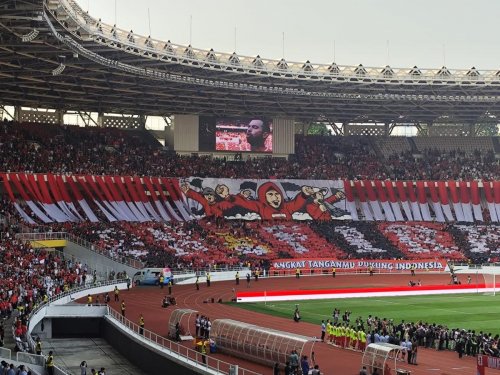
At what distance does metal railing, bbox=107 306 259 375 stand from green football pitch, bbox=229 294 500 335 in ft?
33.7

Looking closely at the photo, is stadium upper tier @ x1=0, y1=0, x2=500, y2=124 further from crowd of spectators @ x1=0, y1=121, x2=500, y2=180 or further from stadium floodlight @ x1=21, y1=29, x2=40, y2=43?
crowd of spectators @ x1=0, y1=121, x2=500, y2=180

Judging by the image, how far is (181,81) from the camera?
237 feet

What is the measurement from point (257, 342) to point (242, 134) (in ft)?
185

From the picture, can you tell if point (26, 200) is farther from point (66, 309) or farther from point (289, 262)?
point (66, 309)

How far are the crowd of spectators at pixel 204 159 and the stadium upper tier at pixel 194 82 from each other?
3.11 metres

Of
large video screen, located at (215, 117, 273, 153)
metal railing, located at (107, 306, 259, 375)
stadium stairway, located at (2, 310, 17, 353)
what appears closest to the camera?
metal railing, located at (107, 306, 259, 375)

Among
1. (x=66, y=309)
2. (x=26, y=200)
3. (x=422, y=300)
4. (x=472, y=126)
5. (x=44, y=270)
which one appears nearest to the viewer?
(x=66, y=309)

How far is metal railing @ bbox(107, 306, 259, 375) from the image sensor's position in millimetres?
31489

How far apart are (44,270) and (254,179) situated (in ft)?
121

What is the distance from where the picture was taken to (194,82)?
7275cm

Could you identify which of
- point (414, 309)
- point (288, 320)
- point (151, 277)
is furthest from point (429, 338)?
point (151, 277)

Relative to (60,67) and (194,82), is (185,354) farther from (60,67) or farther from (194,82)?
(194,82)

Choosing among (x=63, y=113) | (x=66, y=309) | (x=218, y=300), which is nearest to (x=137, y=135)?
(x=63, y=113)

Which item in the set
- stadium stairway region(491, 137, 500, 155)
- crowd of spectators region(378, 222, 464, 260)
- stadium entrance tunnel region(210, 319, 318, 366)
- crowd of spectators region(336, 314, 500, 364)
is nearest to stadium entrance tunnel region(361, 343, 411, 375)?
stadium entrance tunnel region(210, 319, 318, 366)
